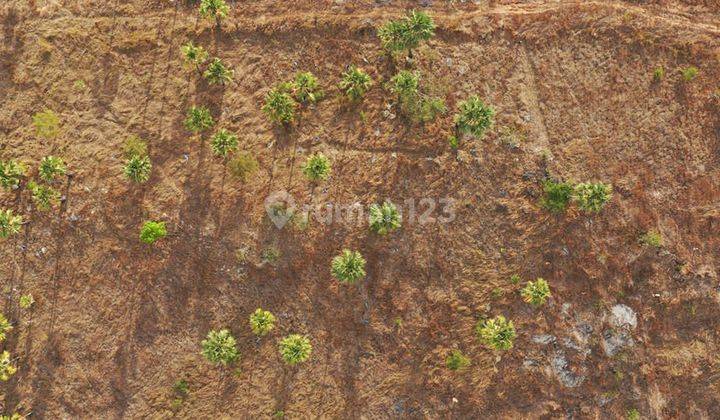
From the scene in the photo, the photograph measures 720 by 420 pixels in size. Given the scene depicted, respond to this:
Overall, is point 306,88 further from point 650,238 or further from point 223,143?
point 650,238

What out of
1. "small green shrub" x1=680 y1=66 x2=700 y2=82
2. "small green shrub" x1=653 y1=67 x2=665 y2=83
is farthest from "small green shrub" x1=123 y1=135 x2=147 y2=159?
"small green shrub" x1=680 y1=66 x2=700 y2=82

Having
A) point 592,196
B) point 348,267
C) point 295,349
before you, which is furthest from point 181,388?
point 592,196

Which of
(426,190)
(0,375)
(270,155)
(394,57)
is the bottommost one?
(0,375)

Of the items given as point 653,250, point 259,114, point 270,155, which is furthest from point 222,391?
point 653,250

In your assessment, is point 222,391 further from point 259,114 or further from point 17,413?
point 259,114

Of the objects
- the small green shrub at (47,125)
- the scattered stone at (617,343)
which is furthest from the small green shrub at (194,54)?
the scattered stone at (617,343)

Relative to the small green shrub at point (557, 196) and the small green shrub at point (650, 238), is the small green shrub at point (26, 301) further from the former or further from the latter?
the small green shrub at point (650, 238)
